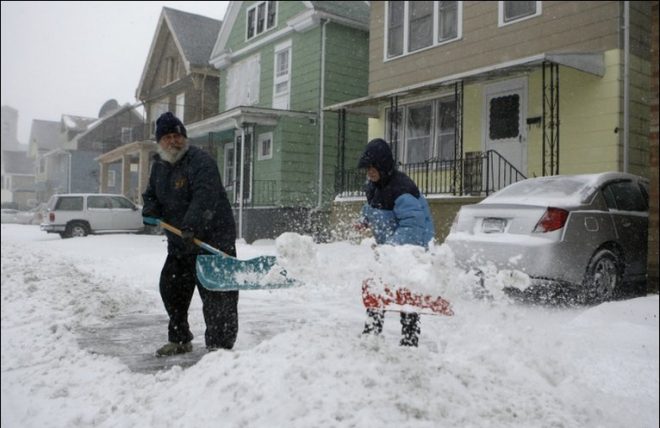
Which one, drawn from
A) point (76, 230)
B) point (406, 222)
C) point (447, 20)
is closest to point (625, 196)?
point (406, 222)

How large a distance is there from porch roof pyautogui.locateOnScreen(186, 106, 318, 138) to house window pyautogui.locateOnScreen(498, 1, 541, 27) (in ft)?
20.3

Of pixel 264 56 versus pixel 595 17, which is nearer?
pixel 595 17

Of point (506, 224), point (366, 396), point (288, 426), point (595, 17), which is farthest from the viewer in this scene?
point (595, 17)

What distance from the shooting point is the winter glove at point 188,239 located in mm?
3182

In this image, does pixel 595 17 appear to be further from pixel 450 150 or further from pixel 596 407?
pixel 596 407

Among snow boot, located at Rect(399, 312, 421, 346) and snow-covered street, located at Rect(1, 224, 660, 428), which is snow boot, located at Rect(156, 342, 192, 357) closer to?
snow-covered street, located at Rect(1, 224, 660, 428)

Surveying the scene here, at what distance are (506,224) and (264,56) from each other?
14295 mm

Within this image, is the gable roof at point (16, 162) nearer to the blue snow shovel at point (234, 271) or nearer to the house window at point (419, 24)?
the blue snow shovel at point (234, 271)

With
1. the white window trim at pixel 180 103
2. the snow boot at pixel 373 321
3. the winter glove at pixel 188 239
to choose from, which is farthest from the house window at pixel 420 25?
the winter glove at pixel 188 239

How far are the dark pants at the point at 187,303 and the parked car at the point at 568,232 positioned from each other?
1.90 m

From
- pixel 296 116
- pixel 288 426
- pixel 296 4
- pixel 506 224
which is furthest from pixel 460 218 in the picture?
pixel 296 4

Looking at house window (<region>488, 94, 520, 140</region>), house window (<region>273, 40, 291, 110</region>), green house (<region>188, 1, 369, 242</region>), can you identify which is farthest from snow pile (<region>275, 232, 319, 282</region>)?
house window (<region>273, 40, 291, 110</region>)

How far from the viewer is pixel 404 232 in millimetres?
3256

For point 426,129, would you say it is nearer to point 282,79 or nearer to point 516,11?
point 516,11
